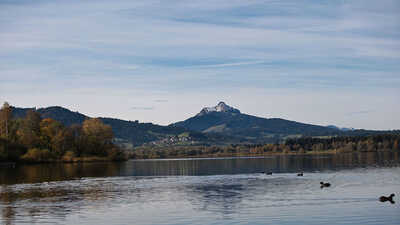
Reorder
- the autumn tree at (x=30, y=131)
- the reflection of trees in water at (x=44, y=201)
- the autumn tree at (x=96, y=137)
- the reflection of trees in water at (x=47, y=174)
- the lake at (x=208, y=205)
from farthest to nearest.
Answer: the autumn tree at (x=96, y=137)
the autumn tree at (x=30, y=131)
the reflection of trees in water at (x=47, y=174)
the reflection of trees in water at (x=44, y=201)
the lake at (x=208, y=205)

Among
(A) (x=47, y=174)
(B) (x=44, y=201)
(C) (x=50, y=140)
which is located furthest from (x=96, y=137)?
(B) (x=44, y=201)

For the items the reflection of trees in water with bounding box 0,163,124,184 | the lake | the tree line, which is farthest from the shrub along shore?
the lake

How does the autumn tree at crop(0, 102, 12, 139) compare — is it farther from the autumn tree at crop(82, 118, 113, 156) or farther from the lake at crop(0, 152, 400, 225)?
the lake at crop(0, 152, 400, 225)

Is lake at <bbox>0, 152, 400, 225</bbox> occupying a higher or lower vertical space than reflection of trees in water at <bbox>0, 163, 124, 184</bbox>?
lower

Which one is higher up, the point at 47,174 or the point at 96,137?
the point at 96,137

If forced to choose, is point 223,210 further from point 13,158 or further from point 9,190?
point 13,158

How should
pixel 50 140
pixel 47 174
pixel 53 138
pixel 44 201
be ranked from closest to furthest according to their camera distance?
pixel 44 201 < pixel 47 174 < pixel 53 138 < pixel 50 140

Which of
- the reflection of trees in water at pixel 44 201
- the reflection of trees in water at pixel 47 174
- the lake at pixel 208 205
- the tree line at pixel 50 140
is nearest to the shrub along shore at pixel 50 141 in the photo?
the tree line at pixel 50 140

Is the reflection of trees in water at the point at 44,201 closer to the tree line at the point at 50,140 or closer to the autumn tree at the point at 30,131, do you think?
the tree line at the point at 50,140

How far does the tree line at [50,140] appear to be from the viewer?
138375mm

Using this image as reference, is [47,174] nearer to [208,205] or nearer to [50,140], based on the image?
[208,205]

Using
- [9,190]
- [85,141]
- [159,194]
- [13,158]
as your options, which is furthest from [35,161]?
[159,194]

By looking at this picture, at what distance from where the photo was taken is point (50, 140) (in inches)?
5842

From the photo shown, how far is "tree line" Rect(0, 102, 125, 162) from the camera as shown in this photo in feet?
454
